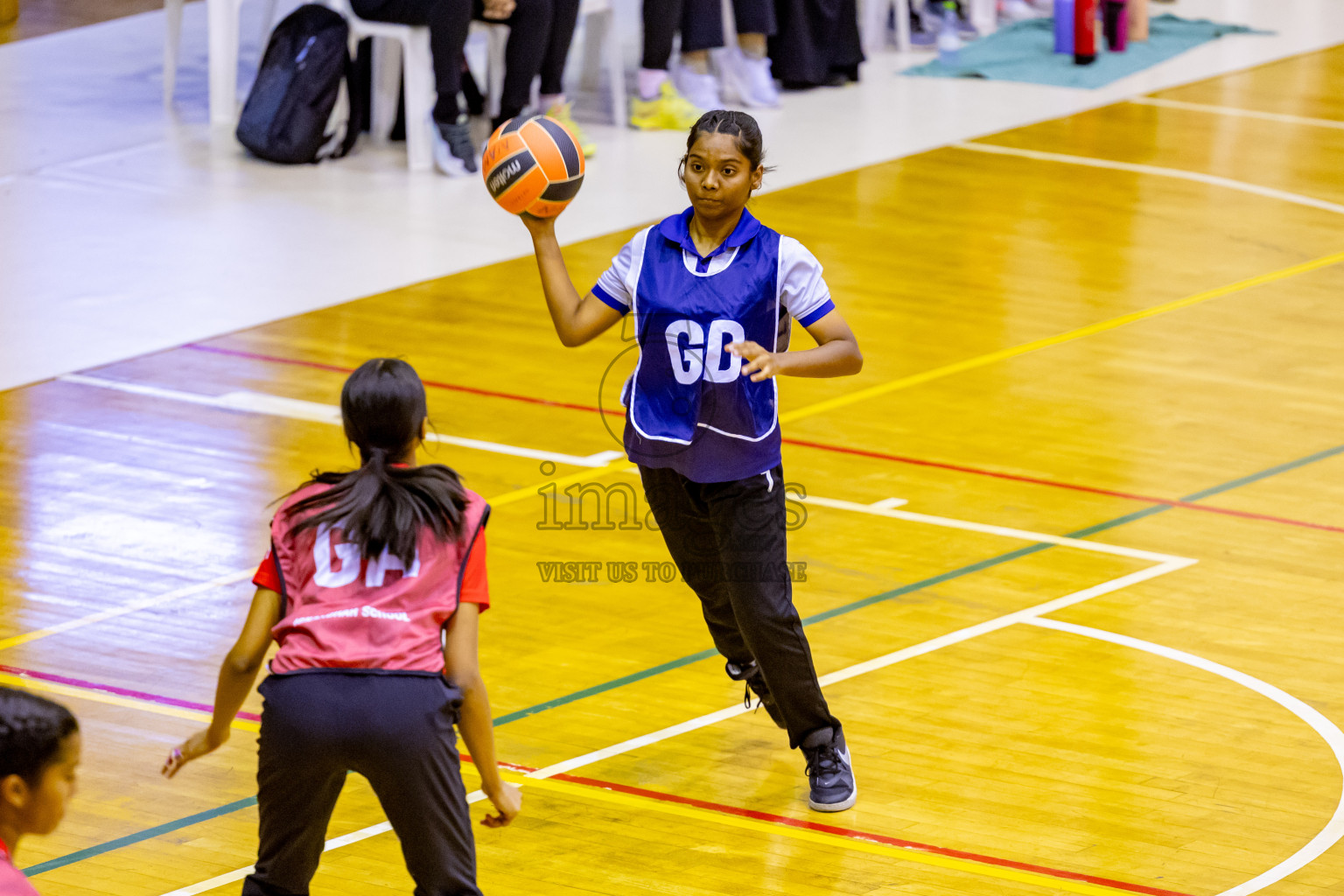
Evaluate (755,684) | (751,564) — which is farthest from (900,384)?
(751,564)

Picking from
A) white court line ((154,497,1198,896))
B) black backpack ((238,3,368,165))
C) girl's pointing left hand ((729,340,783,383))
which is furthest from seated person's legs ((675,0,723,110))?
girl's pointing left hand ((729,340,783,383))

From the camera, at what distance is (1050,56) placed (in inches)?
557

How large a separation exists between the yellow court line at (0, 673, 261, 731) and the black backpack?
598cm

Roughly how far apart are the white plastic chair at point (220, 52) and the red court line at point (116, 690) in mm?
6797

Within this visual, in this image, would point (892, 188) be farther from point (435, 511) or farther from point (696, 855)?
point (435, 511)

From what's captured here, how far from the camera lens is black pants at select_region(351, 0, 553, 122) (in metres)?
10.4

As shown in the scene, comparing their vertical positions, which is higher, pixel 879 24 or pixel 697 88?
pixel 879 24

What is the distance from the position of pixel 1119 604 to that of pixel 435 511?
120 inches

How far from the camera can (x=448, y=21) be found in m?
10.4

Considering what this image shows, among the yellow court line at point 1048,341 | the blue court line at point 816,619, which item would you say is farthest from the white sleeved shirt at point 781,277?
the yellow court line at point 1048,341

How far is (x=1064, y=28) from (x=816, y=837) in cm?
1052

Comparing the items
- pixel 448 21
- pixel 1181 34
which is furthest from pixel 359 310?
pixel 1181 34

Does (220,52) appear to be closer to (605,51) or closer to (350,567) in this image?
(605,51)

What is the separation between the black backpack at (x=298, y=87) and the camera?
10.8 metres
